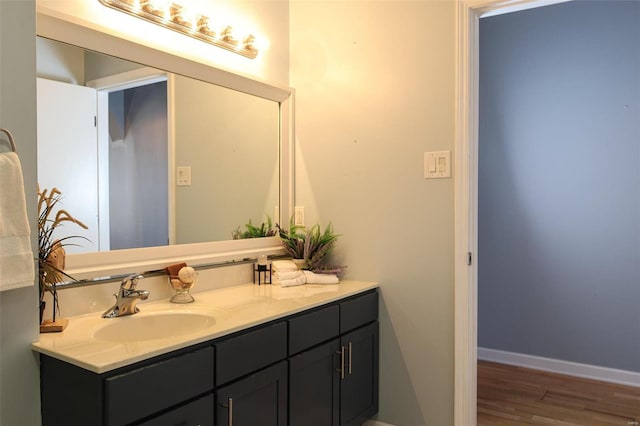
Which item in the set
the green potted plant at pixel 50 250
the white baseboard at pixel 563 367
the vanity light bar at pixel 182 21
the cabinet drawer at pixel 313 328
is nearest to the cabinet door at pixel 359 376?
the cabinet drawer at pixel 313 328

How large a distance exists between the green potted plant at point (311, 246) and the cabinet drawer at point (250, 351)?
0.69m

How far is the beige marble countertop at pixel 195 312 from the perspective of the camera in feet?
4.31

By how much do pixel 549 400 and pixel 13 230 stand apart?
9.27 feet

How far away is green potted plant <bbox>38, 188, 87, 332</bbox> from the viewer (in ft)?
4.99

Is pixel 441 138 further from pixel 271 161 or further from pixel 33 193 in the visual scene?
pixel 33 193

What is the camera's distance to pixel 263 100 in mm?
2570

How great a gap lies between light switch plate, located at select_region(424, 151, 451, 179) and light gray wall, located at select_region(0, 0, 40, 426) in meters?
1.57

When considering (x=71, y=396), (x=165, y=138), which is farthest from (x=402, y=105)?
(x=71, y=396)

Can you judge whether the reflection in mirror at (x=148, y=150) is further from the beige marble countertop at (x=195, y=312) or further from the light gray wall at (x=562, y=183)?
the light gray wall at (x=562, y=183)

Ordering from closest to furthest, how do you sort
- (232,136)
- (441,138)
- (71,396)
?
(71,396), (441,138), (232,136)

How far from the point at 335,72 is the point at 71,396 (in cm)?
187

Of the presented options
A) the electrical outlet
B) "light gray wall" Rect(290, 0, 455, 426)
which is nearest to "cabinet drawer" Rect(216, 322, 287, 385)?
"light gray wall" Rect(290, 0, 455, 426)

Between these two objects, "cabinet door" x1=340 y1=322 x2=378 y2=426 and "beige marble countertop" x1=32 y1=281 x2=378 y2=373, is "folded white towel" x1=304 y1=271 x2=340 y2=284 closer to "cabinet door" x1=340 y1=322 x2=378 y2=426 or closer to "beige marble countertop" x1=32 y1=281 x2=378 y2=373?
"beige marble countertop" x1=32 y1=281 x2=378 y2=373

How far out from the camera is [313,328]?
198cm
